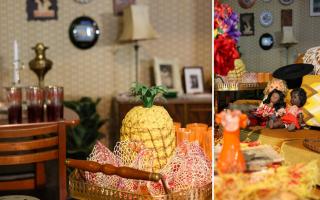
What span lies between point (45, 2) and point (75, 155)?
1.54 meters

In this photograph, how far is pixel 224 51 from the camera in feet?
2.14

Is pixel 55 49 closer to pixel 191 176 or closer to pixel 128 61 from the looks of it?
pixel 128 61

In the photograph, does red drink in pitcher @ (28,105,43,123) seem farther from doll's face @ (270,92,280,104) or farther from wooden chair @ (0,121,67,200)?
doll's face @ (270,92,280,104)

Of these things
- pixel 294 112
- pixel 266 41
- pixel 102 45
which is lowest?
pixel 294 112

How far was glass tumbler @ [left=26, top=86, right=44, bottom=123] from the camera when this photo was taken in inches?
92.0

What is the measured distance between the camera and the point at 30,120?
7.82 feet

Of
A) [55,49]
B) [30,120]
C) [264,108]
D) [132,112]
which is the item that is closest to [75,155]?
[55,49]

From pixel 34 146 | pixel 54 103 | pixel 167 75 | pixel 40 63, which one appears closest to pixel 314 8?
pixel 34 146

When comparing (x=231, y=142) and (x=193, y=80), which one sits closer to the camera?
(x=231, y=142)

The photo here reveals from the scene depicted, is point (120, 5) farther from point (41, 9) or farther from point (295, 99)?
point (295, 99)

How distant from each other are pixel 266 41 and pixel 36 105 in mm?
1890

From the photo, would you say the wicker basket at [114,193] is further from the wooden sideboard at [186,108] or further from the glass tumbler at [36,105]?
the wooden sideboard at [186,108]

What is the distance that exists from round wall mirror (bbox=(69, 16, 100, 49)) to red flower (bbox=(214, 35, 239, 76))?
12.7 feet

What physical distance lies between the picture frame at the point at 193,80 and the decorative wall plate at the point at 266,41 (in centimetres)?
382
